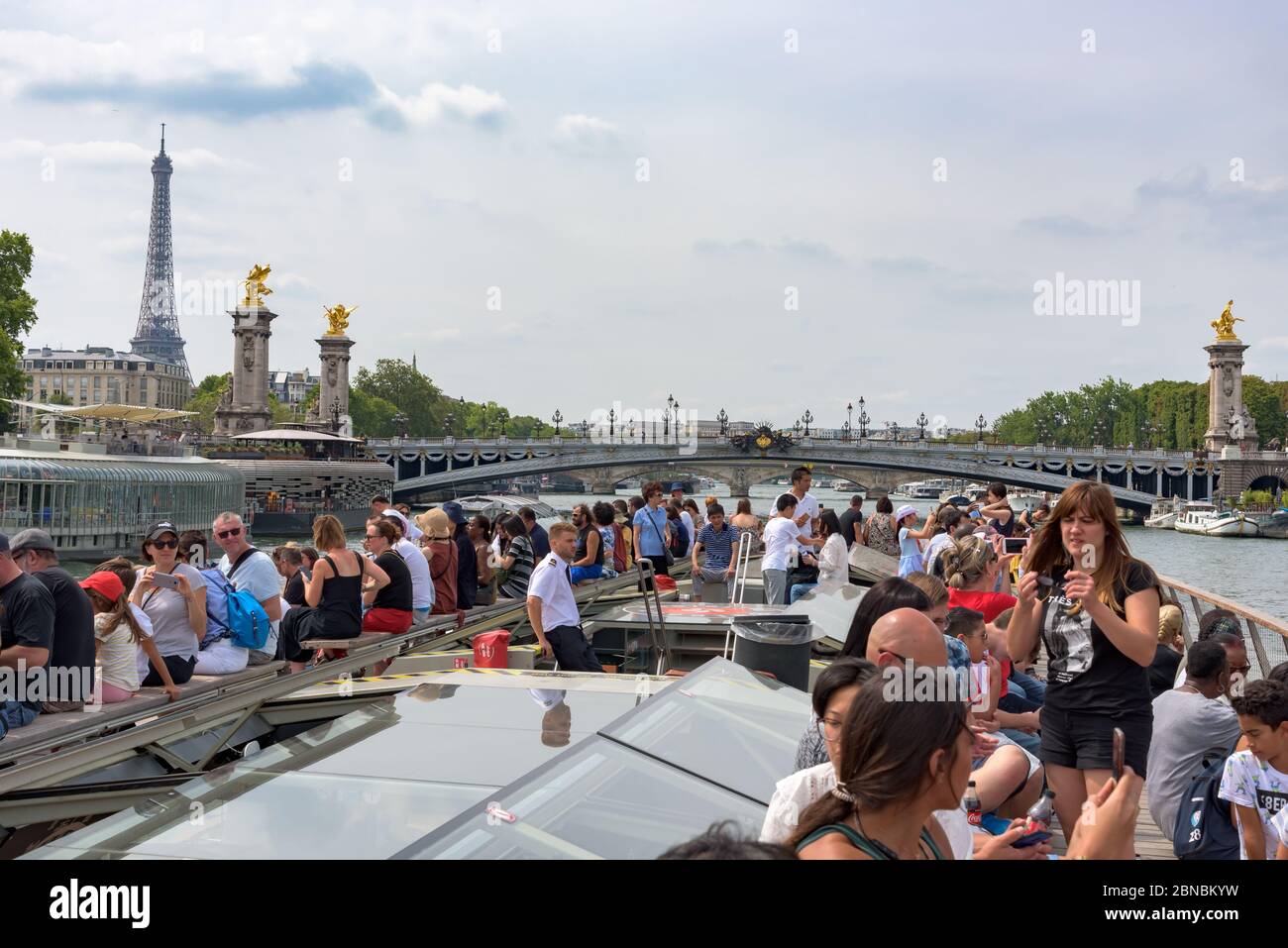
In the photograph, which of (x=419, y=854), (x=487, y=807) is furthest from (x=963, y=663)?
(x=419, y=854)

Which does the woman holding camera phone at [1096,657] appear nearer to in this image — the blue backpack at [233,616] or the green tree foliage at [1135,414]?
the blue backpack at [233,616]

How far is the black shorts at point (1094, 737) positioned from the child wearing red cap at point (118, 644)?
3.41 m

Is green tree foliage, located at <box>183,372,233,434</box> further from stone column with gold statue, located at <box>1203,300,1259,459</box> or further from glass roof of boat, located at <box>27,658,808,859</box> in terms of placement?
glass roof of boat, located at <box>27,658,808,859</box>

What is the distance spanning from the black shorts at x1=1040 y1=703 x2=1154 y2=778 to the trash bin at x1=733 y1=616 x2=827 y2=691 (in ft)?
4.04

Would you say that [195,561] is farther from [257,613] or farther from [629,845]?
[629,845]

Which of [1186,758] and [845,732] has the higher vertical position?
[845,732]

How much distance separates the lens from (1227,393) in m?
62.7

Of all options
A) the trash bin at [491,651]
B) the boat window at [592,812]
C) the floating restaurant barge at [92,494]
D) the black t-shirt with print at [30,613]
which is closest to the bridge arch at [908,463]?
the floating restaurant barge at [92,494]

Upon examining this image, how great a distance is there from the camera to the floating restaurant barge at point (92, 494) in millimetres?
25686

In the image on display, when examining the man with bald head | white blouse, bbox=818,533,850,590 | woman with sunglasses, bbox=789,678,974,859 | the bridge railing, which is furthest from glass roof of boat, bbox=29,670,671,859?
the bridge railing

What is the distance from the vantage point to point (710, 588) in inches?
385

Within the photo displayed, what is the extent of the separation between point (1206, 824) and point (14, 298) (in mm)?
35858

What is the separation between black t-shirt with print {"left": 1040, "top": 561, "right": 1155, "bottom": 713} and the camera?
10.5 feet

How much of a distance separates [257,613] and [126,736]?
1.70 m
